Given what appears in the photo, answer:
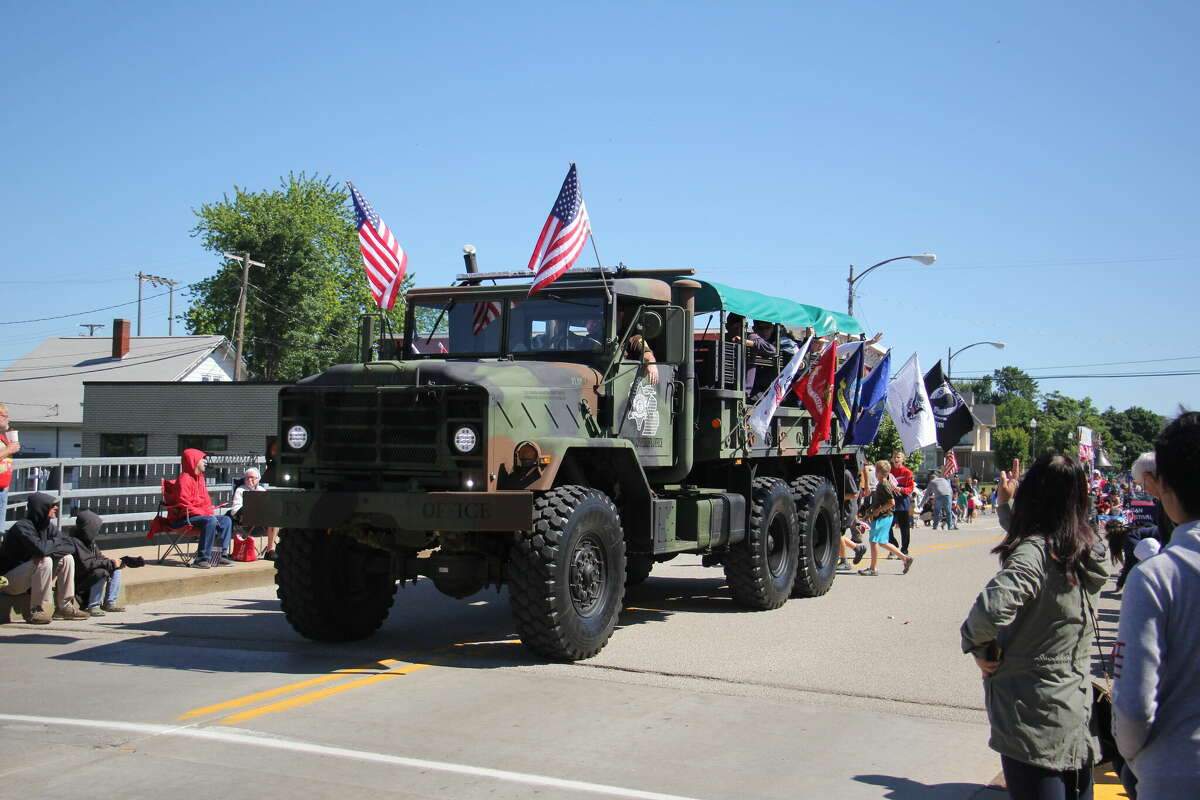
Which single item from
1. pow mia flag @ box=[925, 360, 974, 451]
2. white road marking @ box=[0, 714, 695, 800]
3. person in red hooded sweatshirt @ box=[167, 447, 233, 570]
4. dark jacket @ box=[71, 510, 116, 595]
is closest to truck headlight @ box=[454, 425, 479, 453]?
white road marking @ box=[0, 714, 695, 800]

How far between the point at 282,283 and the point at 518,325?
173ft

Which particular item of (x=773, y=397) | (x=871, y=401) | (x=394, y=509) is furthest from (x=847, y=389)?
(x=394, y=509)

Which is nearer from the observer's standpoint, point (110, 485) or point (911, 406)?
point (911, 406)

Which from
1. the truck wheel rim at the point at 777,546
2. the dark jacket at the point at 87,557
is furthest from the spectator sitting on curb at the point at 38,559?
the truck wheel rim at the point at 777,546

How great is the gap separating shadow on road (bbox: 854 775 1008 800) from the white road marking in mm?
1085

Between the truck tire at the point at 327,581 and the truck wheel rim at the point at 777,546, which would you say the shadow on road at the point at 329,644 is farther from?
the truck wheel rim at the point at 777,546

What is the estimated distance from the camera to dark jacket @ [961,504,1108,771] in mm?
3941

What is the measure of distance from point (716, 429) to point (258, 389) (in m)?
25.9

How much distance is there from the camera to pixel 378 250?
10.8 metres

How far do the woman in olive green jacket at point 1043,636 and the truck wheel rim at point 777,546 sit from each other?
7653 millimetres

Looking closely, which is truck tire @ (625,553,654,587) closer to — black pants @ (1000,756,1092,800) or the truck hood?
the truck hood

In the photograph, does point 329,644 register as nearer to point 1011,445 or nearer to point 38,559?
point 38,559

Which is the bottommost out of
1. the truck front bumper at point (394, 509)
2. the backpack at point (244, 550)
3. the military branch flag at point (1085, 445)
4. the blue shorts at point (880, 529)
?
the backpack at point (244, 550)

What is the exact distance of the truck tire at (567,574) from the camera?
812cm
